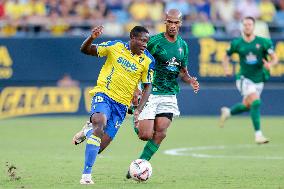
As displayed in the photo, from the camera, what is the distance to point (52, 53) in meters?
23.8

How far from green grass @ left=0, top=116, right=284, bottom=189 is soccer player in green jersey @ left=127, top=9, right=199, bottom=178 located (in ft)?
2.01

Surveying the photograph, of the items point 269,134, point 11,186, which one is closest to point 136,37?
point 11,186

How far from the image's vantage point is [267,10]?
26.4 meters

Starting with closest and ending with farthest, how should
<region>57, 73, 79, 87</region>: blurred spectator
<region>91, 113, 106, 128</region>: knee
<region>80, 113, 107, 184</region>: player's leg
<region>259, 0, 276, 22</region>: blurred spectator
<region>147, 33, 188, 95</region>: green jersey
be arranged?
<region>80, 113, 107, 184</region>: player's leg
<region>91, 113, 106, 128</region>: knee
<region>147, 33, 188, 95</region>: green jersey
<region>57, 73, 79, 87</region>: blurred spectator
<region>259, 0, 276, 22</region>: blurred spectator

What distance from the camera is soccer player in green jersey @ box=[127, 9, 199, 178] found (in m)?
12.1

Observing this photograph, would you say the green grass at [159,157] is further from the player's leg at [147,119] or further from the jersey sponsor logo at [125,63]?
the jersey sponsor logo at [125,63]

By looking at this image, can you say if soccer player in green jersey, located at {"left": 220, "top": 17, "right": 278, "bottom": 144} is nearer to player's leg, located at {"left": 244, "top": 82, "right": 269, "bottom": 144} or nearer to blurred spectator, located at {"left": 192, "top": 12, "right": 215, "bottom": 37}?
player's leg, located at {"left": 244, "top": 82, "right": 269, "bottom": 144}

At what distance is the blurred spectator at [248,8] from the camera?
25.7 metres

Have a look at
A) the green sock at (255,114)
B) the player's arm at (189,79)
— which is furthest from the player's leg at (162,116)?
the green sock at (255,114)

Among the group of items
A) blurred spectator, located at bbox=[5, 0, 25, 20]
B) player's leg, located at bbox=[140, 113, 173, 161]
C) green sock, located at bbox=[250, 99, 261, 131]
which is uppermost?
blurred spectator, located at bbox=[5, 0, 25, 20]

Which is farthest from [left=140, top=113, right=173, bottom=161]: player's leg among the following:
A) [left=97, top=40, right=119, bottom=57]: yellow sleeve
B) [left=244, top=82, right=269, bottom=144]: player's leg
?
[left=244, top=82, right=269, bottom=144]: player's leg

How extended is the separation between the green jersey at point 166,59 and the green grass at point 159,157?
124 centimetres

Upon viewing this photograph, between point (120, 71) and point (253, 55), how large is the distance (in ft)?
25.1

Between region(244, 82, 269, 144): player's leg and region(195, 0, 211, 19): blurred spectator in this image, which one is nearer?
region(244, 82, 269, 144): player's leg
